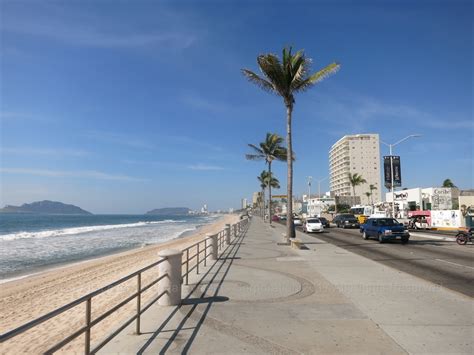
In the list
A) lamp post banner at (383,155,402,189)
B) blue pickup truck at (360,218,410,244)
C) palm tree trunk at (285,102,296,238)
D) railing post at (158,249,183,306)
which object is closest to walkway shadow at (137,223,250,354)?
railing post at (158,249,183,306)

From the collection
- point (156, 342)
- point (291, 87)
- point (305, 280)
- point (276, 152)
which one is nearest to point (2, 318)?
point (156, 342)

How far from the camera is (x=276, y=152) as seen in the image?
48.1m

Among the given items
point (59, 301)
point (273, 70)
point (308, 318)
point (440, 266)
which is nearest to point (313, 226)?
point (273, 70)

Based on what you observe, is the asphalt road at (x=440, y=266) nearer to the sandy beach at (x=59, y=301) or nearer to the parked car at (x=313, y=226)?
the sandy beach at (x=59, y=301)

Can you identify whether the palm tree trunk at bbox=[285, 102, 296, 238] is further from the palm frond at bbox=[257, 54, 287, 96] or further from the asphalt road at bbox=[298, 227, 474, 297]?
the asphalt road at bbox=[298, 227, 474, 297]

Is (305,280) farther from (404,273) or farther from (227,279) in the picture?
(404,273)

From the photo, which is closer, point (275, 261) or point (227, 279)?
point (227, 279)

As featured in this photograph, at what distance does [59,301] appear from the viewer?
1271cm

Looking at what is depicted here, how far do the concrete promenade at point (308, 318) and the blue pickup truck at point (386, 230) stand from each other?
1316 cm

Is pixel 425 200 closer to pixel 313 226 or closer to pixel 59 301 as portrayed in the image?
pixel 313 226

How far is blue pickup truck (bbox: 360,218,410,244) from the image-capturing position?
2373 cm

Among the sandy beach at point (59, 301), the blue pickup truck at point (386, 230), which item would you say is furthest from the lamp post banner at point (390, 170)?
the sandy beach at point (59, 301)

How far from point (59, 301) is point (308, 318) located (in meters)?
9.36

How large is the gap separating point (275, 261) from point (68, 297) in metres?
7.43
